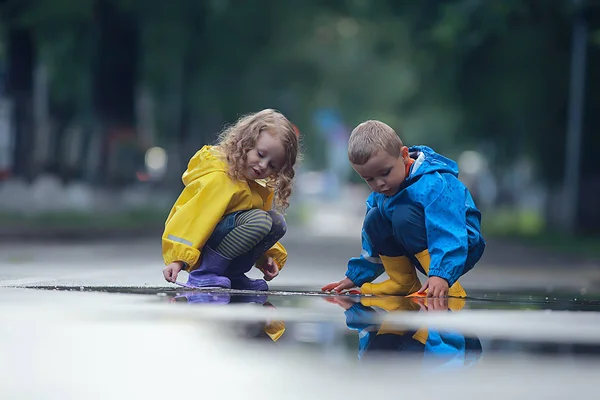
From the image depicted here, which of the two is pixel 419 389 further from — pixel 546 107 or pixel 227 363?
pixel 546 107

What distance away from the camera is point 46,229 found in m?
19.7

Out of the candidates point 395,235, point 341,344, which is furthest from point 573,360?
point 395,235

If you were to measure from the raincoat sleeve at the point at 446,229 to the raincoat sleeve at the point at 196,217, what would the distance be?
1.10 metres

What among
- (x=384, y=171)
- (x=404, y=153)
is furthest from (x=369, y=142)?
(x=404, y=153)

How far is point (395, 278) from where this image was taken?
722 centimetres

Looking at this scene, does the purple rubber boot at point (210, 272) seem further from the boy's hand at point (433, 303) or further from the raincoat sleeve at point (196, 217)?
the boy's hand at point (433, 303)

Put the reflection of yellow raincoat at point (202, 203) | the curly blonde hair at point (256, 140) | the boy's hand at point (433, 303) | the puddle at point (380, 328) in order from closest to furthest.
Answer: the puddle at point (380, 328), the boy's hand at point (433, 303), the reflection of yellow raincoat at point (202, 203), the curly blonde hair at point (256, 140)

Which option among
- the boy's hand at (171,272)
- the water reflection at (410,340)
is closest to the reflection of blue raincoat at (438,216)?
the water reflection at (410,340)

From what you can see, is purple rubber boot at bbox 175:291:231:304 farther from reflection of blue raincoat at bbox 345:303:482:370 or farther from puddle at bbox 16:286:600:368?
reflection of blue raincoat at bbox 345:303:482:370

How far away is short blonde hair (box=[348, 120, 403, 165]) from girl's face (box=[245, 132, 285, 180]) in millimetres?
507

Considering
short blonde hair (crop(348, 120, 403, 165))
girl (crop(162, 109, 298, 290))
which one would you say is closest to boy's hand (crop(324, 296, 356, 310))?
girl (crop(162, 109, 298, 290))

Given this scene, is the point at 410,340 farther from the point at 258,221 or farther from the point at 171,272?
the point at 258,221

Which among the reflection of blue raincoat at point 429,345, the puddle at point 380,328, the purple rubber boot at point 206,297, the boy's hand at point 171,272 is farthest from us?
the boy's hand at point 171,272

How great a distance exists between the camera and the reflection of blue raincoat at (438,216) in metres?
6.49
